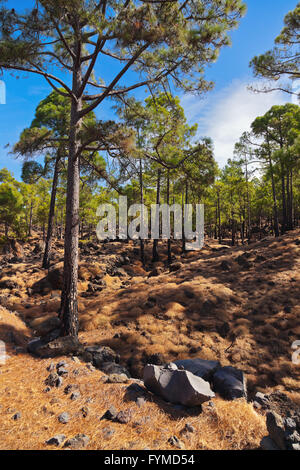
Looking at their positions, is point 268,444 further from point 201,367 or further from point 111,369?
point 111,369

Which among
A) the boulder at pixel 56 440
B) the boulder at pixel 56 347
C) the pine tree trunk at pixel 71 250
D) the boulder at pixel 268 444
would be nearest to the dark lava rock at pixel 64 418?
the boulder at pixel 56 440

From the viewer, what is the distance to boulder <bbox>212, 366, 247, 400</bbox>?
187 inches

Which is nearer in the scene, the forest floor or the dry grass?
the dry grass

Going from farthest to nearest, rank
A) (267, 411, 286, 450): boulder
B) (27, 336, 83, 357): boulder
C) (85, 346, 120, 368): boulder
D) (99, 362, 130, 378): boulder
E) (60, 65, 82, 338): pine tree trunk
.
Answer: (60, 65, 82, 338): pine tree trunk → (85, 346, 120, 368): boulder → (27, 336, 83, 357): boulder → (99, 362, 130, 378): boulder → (267, 411, 286, 450): boulder

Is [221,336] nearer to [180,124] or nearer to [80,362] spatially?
[80,362]

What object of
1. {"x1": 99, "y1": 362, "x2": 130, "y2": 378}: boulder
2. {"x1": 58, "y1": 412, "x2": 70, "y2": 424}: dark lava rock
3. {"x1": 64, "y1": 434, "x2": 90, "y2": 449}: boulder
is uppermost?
{"x1": 64, "y1": 434, "x2": 90, "y2": 449}: boulder

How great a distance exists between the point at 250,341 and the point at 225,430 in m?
4.92

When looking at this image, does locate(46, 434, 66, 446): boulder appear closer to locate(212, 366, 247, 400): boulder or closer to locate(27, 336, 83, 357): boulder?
locate(27, 336, 83, 357): boulder

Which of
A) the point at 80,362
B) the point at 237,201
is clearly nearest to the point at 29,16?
the point at 80,362

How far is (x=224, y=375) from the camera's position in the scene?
5281 millimetres

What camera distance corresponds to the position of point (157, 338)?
807cm

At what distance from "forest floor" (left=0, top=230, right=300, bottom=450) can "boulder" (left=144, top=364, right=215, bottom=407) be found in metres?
0.17

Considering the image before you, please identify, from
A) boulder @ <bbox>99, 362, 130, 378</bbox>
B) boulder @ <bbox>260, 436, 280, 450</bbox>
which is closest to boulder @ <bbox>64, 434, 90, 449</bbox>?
boulder @ <bbox>260, 436, 280, 450</bbox>

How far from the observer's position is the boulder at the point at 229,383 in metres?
4.75
